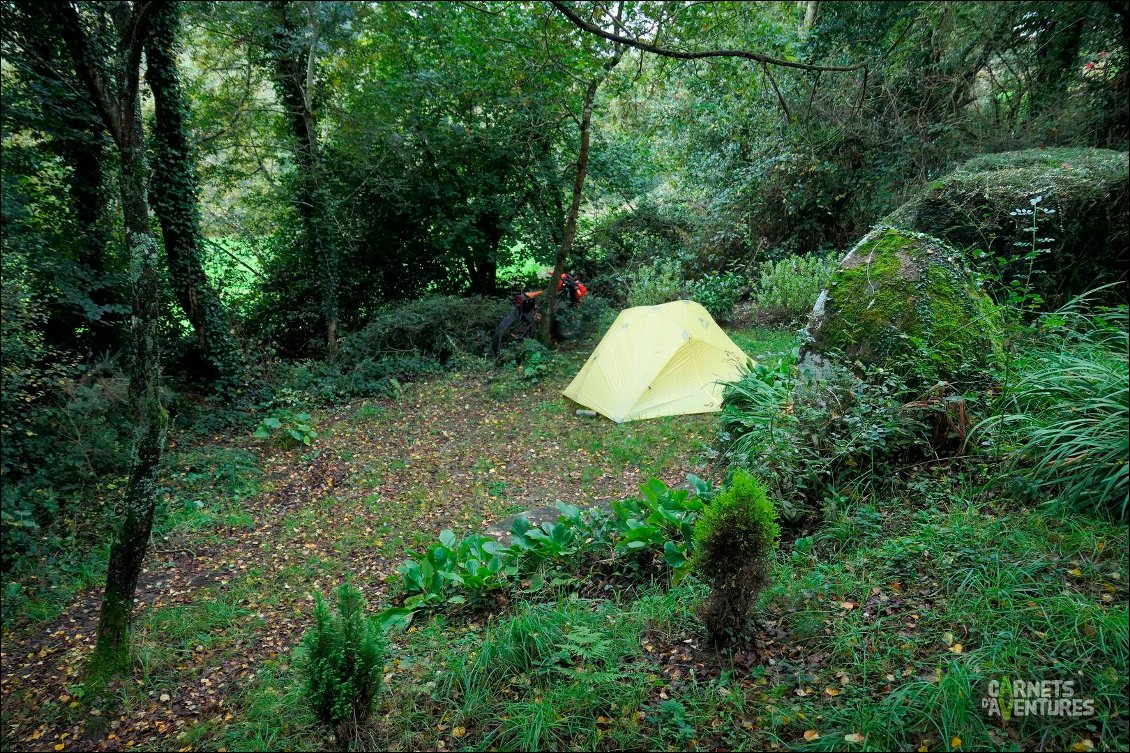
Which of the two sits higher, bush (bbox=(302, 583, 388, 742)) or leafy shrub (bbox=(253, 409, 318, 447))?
leafy shrub (bbox=(253, 409, 318, 447))

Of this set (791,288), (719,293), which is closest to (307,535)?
(791,288)

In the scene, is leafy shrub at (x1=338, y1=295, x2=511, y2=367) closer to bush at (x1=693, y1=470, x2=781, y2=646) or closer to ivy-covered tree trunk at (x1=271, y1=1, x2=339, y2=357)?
ivy-covered tree trunk at (x1=271, y1=1, x2=339, y2=357)

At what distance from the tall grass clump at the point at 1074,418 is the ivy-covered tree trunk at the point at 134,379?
4294 mm

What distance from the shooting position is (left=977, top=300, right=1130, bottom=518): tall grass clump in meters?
2.52

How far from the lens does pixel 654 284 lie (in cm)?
1034

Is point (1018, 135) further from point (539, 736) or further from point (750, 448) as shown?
point (539, 736)

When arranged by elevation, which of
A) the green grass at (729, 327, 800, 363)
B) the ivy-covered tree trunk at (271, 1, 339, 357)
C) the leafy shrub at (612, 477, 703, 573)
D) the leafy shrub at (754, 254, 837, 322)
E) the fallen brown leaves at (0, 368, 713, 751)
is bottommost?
the fallen brown leaves at (0, 368, 713, 751)

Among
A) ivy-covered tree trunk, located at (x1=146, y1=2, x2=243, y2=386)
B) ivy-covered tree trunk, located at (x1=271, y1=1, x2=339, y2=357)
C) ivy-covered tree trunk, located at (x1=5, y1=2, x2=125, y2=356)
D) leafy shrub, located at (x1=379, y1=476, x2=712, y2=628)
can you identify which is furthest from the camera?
ivy-covered tree trunk, located at (x1=271, y1=1, x2=339, y2=357)

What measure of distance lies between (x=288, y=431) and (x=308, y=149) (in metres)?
4.36

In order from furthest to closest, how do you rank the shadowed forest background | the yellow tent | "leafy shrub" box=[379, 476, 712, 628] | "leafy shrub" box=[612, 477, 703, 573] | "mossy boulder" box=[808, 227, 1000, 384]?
the yellow tent → "mossy boulder" box=[808, 227, 1000, 384] → "leafy shrub" box=[379, 476, 712, 628] → "leafy shrub" box=[612, 477, 703, 573] → the shadowed forest background

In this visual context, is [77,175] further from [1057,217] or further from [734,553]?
[1057,217]

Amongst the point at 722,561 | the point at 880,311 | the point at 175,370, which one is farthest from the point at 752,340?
the point at 175,370

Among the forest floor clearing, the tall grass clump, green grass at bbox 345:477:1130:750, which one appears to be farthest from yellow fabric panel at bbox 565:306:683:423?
green grass at bbox 345:477:1130:750

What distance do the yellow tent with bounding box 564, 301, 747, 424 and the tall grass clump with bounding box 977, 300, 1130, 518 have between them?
341cm
